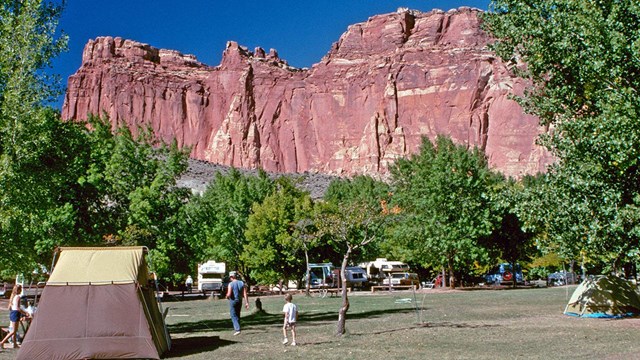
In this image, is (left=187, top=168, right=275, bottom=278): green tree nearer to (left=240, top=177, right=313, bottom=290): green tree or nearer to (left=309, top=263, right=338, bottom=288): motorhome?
(left=240, top=177, right=313, bottom=290): green tree

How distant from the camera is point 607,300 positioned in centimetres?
2478

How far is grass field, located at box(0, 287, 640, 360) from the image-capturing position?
15695 millimetres

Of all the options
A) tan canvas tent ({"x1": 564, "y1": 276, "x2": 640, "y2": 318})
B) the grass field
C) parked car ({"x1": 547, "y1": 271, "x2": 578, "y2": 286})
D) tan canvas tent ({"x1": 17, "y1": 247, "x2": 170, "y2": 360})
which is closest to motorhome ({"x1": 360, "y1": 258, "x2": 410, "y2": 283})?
parked car ({"x1": 547, "y1": 271, "x2": 578, "y2": 286})

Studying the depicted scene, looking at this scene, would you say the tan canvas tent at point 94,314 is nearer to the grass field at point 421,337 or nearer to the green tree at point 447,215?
the grass field at point 421,337

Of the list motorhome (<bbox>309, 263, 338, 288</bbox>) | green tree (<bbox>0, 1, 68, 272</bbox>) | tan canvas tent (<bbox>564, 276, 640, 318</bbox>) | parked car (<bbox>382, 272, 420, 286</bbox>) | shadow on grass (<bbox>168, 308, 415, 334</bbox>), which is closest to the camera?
green tree (<bbox>0, 1, 68, 272</bbox>)

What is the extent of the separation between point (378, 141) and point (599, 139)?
14621 cm

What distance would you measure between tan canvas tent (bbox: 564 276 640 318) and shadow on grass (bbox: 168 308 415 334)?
793cm

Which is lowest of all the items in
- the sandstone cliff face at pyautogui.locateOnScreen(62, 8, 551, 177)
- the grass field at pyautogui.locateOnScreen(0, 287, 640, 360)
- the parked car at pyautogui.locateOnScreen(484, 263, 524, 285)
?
the grass field at pyautogui.locateOnScreen(0, 287, 640, 360)

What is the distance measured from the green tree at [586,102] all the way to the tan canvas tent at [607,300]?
359 centimetres

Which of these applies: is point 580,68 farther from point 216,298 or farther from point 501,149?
point 501,149

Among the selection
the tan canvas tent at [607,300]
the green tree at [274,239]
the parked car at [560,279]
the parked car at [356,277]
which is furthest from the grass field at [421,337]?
the parked car at [560,279]

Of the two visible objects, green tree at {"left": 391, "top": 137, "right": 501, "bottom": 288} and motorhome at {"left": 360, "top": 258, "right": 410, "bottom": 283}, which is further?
motorhome at {"left": 360, "top": 258, "right": 410, "bottom": 283}

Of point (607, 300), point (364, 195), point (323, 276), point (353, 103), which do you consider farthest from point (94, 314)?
point (353, 103)

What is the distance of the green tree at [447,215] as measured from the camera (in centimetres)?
5072
